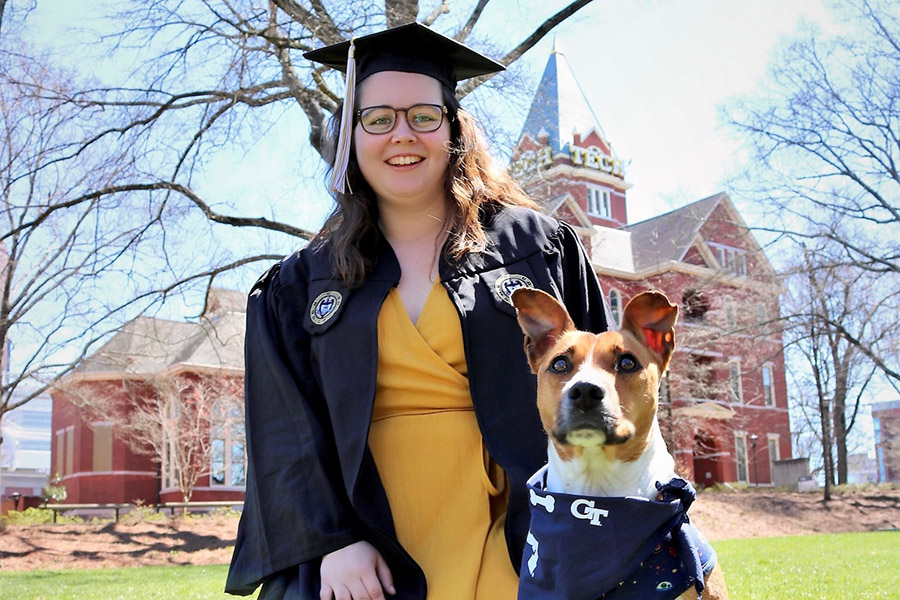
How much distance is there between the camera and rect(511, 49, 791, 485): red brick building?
2727cm

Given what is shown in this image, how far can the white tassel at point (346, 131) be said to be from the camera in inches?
128

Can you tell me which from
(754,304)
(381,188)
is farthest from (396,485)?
(754,304)

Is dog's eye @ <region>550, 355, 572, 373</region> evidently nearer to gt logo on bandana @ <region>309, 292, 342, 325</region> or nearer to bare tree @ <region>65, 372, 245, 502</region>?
gt logo on bandana @ <region>309, 292, 342, 325</region>

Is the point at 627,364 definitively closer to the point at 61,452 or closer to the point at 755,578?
the point at 755,578

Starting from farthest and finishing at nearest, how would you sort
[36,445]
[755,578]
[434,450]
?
1. [36,445]
2. [755,578]
3. [434,450]

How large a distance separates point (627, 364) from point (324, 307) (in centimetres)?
111

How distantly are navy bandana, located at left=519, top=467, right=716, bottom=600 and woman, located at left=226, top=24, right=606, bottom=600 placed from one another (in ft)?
1.16

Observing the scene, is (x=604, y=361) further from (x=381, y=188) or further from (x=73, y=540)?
(x=73, y=540)

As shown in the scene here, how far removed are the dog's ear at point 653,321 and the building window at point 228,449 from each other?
2655 centimetres

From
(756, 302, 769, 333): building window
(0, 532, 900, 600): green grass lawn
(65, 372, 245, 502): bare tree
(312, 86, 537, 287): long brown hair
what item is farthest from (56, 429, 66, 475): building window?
(312, 86, 537, 287): long brown hair

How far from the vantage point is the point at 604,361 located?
2.51 metres

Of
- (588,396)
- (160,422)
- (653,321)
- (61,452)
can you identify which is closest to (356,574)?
(588,396)

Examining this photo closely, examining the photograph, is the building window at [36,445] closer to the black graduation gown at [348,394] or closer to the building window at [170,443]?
the building window at [170,443]

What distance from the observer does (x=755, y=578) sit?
10.2m
